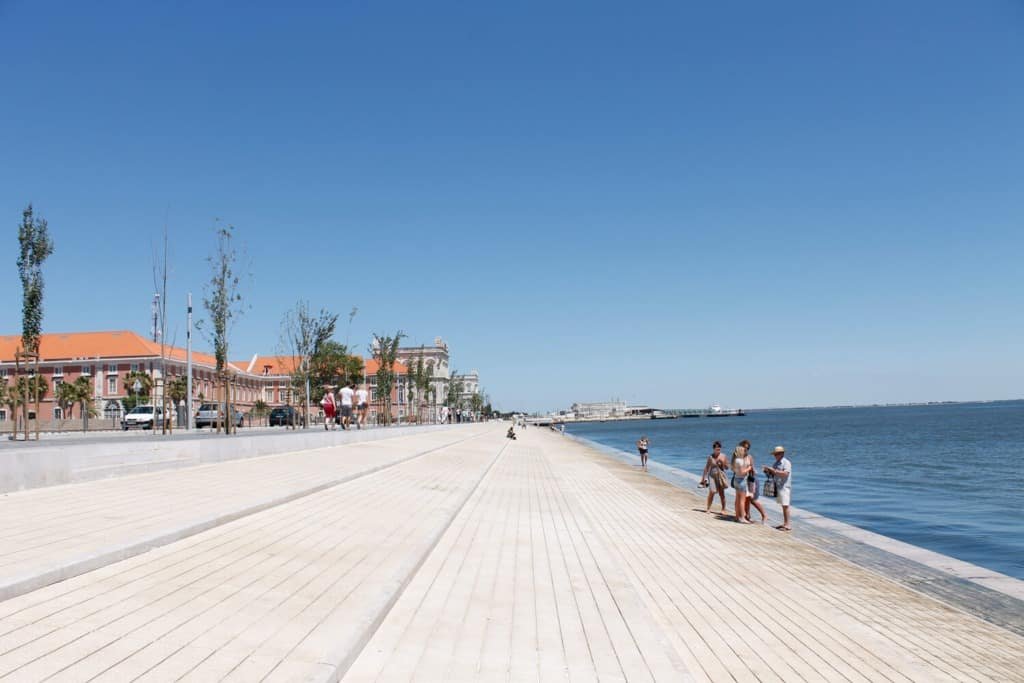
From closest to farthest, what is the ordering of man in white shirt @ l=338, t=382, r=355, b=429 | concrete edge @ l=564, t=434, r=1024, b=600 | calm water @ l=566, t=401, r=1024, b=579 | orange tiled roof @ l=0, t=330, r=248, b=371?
concrete edge @ l=564, t=434, r=1024, b=600
calm water @ l=566, t=401, r=1024, b=579
man in white shirt @ l=338, t=382, r=355, b=429
orange tiled roof @ l=0, t=330, r=248, b=371

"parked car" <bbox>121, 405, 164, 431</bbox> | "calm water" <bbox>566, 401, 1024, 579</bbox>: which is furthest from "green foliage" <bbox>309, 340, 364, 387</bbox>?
"calm water" <bbox>566, 401, 1024, 579</bbox>

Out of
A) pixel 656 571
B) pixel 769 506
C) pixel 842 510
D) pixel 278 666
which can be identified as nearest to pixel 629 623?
pixel 278 666

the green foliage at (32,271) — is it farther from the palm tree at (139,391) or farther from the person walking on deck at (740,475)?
the palm tree at (139,391)

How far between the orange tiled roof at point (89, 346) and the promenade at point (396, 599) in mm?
84016

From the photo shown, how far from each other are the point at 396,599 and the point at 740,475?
511 inches

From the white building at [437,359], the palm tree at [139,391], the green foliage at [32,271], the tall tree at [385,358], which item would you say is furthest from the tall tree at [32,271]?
the white building at [437,359]

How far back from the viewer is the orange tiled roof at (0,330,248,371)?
88.7m

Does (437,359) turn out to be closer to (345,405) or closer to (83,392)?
(83,392)

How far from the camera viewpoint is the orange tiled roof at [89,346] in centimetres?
8869

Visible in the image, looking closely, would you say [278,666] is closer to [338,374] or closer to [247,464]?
[247,464]

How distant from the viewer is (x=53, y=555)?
249 inches

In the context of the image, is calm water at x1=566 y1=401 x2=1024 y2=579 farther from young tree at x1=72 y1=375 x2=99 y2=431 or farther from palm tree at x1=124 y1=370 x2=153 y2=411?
young tree at x1=72 y1=375 x2=99 y2=431

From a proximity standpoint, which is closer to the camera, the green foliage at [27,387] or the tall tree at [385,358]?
the green foliage at [27,387]

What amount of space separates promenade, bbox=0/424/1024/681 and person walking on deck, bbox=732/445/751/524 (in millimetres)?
3786
